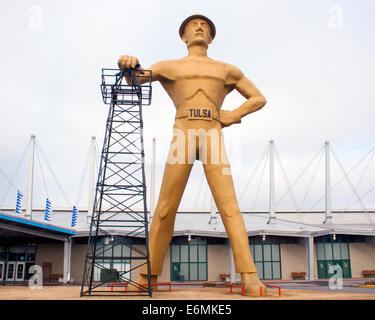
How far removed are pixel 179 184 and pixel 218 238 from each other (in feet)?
58.3

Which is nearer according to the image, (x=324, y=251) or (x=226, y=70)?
(x=226, y=70)

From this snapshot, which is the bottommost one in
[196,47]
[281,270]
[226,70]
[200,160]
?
[281,270]

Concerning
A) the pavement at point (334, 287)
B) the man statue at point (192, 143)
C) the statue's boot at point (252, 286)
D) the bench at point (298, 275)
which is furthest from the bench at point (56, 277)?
the statue's boot at point (252, 286)

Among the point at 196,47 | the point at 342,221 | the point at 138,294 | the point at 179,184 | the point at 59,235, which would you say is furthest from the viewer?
the point at 342,221

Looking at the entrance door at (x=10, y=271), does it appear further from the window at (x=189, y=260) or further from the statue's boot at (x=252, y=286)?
the statue's boot at (x=252, y=286)

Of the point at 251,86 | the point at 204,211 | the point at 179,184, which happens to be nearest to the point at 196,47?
the point at 251,86

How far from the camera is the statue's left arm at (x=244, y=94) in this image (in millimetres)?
14336

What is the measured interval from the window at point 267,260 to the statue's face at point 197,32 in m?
19.6

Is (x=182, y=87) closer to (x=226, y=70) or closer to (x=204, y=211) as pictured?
(x=226, y=70)

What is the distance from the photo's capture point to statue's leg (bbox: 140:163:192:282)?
13.5 m

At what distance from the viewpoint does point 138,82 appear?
550 inches

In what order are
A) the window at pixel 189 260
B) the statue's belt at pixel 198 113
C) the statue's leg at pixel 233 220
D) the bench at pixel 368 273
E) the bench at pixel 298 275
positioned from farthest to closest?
the bench at pixel 368 273
the bench at pixel 298 275
the window at pixel 189 260
the statue's belt at pixel 198 113
the statue's leg at pixel 233 220

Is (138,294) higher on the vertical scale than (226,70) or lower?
lower

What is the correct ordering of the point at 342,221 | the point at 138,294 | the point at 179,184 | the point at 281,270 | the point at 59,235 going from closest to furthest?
the point at 138,294 < the point at 179,184 < the point at 59,235 < the point at 281,270 < the point at 342,221
